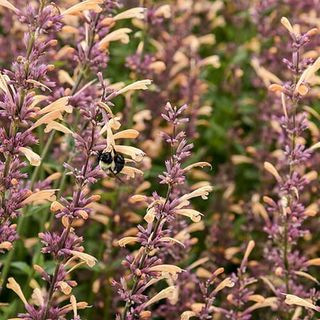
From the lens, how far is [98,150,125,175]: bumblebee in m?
3.45

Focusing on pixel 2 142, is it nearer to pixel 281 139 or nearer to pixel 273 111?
pixel 281 139

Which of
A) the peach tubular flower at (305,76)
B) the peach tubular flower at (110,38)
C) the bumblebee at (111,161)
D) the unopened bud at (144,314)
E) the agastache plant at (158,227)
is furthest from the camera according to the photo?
the peach tubular flower at (110,38)

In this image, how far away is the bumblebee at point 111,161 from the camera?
136 inches

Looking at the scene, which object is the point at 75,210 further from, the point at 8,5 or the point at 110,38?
the point at 110,38

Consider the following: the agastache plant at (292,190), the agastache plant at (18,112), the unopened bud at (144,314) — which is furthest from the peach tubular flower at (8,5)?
the unopened bud at (144,314)

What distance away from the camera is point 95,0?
11.9 ft

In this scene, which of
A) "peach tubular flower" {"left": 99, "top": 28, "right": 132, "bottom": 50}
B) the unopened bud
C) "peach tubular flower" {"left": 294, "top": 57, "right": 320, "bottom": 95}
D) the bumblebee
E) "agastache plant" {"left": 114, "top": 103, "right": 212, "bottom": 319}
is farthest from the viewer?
"peach tubular flower" {"left": 99, "top": 28, "right": 132, "bottom": 50}

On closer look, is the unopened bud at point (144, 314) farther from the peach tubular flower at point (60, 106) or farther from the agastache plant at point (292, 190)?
the peach tubular flower at point (60, 106)

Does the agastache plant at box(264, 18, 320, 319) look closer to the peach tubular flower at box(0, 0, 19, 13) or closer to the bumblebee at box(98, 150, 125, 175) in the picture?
the bumblebee at box(98, 150, 125, 175)

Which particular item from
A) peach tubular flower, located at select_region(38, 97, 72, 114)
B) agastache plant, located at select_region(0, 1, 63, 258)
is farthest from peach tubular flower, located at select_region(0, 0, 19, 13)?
peach tubular flower, located at select_region(38, 97, 72, 114)

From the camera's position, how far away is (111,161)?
11.4 ft

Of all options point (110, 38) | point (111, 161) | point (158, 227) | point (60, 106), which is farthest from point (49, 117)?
point (110, 38)

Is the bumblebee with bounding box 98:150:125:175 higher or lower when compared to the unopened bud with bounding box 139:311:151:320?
higher

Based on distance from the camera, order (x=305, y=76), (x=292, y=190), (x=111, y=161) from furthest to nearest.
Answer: (x=292, y=190), (x=305, y=76), (x=111, y=161)
